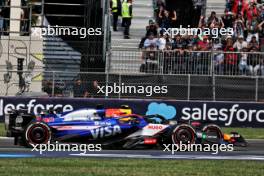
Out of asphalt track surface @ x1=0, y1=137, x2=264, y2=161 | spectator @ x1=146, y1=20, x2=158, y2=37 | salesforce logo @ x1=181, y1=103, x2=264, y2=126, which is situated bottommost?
asphalt track surface @ x1=0, y1=137, x2=264, y2=161

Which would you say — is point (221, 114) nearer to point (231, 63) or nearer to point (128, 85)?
point (231, 63)

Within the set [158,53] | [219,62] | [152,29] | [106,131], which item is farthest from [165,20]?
[106,131]

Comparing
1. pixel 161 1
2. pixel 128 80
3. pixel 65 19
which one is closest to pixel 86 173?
pixel 128 80

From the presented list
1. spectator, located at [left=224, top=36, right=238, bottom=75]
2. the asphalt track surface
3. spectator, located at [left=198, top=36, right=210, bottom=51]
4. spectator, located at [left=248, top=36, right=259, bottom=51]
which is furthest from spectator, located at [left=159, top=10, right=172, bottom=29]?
the asphalt track surface

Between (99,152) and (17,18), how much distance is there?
14.0 metres

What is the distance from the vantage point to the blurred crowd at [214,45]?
2302 cm

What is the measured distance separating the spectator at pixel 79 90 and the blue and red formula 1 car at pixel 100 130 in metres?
6.80

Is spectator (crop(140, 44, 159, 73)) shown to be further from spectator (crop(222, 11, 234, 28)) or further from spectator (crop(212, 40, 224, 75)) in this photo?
spectator (crop(222, 11, 234, 28))

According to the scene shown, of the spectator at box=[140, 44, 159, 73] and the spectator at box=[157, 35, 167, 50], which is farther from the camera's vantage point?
the spectator at box=[157, 35, 167, 50]

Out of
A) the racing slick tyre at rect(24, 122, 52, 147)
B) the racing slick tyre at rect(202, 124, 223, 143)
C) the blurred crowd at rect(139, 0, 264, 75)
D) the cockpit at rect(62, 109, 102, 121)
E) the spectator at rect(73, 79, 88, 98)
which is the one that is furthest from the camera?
the blurred crowd at rect(139, 0, 264, 75)

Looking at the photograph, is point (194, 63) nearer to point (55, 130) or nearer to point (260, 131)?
point (260, 131)

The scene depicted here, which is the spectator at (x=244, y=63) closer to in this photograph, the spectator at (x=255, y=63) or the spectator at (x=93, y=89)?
the spectator at (x=255, y=63)

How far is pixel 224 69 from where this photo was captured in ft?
75.4

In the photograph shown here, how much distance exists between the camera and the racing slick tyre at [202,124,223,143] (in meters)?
15.7
